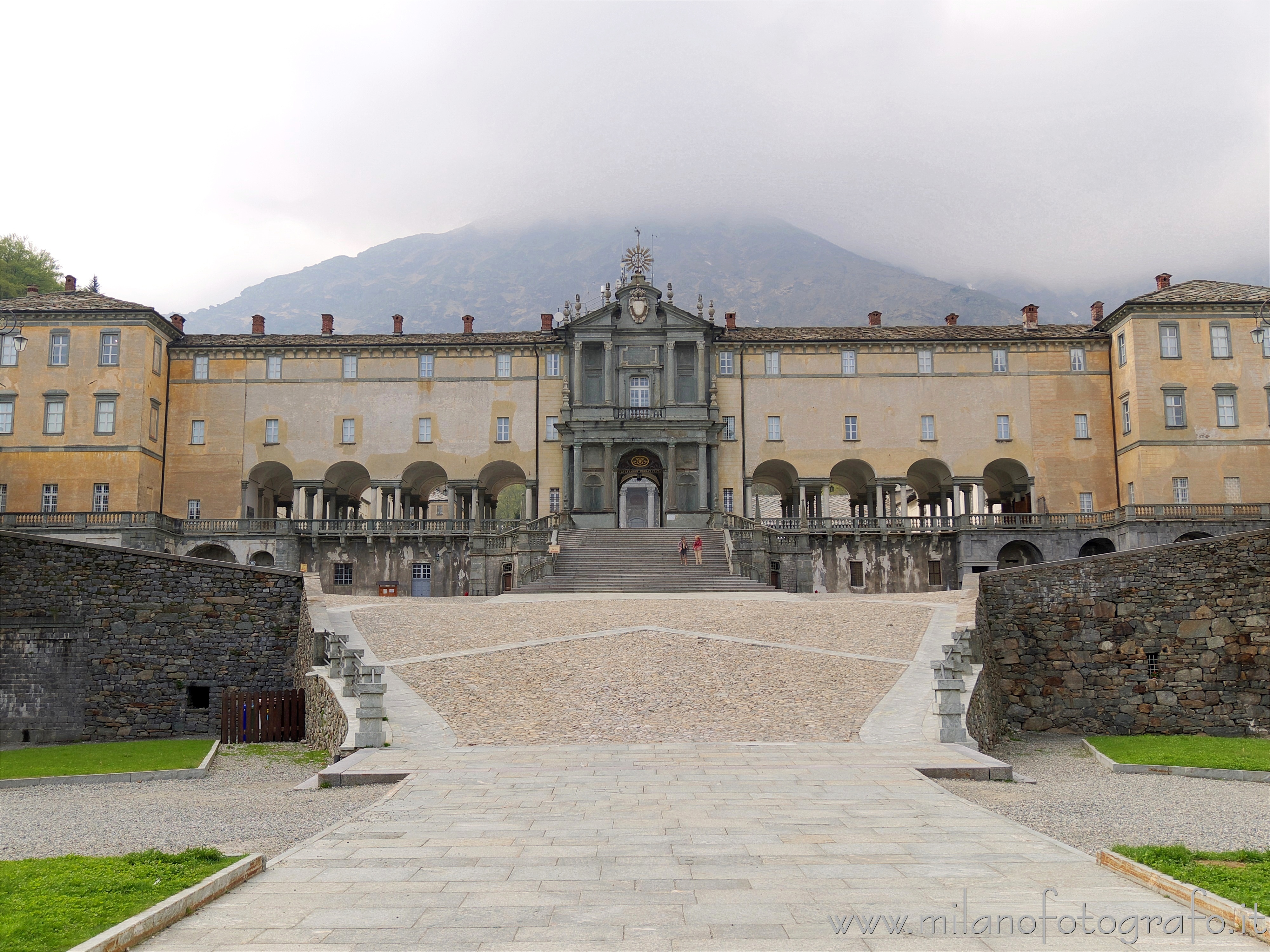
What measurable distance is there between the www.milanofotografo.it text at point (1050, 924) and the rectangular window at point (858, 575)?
4279 centimetres

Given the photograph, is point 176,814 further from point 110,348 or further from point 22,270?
point 22,270

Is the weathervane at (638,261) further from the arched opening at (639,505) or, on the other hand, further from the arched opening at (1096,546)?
the arched opening at (1096,546)

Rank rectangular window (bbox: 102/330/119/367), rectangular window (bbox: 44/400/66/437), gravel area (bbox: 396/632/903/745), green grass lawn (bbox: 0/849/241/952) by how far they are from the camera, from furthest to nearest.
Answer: rectangular window (bbox: 102/330/119/367)
rectangular window (bbox: 44/400/66/437)
gravel area (bbox: 396/632/903/745)
green grass lawn (bbox: 0/849/241/952)

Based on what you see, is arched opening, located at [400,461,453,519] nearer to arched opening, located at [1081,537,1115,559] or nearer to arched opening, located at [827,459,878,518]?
arched opening, located at [827,459,878,518]

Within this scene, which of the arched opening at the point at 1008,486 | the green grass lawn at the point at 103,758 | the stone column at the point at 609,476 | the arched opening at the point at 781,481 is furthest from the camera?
the arched opening at the point at 781,481

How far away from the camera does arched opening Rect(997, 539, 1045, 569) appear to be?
1939 inches

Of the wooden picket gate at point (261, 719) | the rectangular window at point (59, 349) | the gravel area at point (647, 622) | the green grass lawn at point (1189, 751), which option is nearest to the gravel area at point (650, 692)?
the gravel area at point (647, 622)

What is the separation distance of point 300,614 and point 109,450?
29776 mm

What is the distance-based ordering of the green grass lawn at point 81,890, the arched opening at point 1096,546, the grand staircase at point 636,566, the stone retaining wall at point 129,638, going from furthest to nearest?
the arched opening at point 1096,546 < the grand staircase at point 636,566 < the stone retaining wall at point 129,638 < the green grass lawn at point 81,890

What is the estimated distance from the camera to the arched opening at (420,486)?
5509 centimetres

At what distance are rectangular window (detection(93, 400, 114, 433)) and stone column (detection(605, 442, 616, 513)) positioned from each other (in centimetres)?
2494

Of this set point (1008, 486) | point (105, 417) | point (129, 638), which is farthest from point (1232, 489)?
point (105, 417)

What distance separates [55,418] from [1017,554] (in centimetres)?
4893

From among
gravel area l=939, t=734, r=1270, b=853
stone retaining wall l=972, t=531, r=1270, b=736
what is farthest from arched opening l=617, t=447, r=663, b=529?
gravel area l=939, t=734, r=1270, b=853
